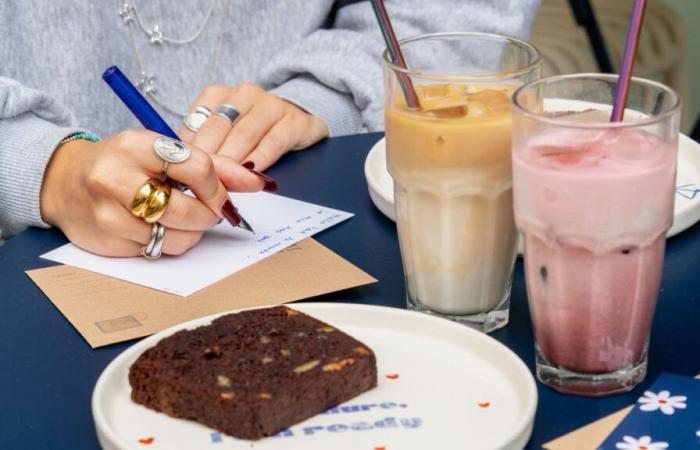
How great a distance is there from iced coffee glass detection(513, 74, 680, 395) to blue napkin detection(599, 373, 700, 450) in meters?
0.03

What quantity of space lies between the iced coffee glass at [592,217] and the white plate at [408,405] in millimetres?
48

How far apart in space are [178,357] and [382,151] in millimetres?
480

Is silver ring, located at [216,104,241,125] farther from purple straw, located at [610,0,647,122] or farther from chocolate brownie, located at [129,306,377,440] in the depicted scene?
purple straw, located at [610,0,647,122]

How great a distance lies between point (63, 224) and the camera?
104cm

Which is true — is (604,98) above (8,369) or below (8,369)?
above

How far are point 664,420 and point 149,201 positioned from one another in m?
0.52

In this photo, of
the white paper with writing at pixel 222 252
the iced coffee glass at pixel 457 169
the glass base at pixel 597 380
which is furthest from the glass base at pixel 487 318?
the white paper with writing at pixel 222 252

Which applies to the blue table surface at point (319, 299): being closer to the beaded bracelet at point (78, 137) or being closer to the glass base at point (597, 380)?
the glass base at point (597, 380)

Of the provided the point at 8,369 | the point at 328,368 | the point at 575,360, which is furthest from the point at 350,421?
the point at 8,369

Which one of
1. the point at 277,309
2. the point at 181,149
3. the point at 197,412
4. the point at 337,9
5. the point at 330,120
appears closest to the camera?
the point at 197,412

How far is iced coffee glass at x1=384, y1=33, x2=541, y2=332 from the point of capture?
0.74 metres

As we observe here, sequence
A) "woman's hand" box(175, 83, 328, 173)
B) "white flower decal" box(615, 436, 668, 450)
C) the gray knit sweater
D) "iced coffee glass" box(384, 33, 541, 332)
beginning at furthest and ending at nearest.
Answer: the gray knit sweater < "woman's hand" box(175, 83, 328, 173) < "iced coffee glass" box(384, 33, 541, 332) < "white flower decal" box(615, 436, 668, 450)

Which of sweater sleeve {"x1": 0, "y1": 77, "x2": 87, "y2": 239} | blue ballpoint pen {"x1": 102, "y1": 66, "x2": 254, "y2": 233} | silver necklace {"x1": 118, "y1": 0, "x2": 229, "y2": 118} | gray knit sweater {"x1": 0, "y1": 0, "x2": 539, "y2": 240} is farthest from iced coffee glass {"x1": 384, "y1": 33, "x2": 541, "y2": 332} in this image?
silver necklace {"x1": 118, "y1": 0, "x2": 229, "y2": 118}

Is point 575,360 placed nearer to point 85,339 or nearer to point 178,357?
point 178,357
